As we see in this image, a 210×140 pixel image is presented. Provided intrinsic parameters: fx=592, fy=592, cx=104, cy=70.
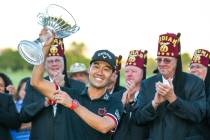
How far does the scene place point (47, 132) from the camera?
7.57 meters

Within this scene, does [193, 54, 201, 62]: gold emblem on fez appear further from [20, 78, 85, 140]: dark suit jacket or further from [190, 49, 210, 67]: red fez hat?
[20, 78, 85, 140]: dark suit jacket

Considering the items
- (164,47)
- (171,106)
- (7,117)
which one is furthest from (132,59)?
(7,117)

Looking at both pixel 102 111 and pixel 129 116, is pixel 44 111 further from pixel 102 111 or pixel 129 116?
pixel 102 111

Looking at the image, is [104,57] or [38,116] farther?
[38,116]

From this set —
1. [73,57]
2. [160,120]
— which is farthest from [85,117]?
[73,57]

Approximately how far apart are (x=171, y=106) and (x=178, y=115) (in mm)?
157

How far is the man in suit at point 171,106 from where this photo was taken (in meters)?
7.43

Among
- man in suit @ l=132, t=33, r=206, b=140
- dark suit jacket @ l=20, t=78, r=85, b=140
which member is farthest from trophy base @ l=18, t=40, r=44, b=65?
man in suit @ l=132, t=33, r=206, b=140

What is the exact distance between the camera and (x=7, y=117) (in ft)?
26.3

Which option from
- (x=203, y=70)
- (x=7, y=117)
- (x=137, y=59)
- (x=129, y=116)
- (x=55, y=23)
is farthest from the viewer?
(x=203, y=70)

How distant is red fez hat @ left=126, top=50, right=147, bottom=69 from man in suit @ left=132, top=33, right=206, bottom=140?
48.2 inches

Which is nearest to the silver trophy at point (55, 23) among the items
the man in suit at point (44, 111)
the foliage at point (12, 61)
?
the man in suit at point (44, 111)

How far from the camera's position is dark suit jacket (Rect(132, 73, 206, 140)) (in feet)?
24.4

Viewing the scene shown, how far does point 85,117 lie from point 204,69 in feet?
13.9
